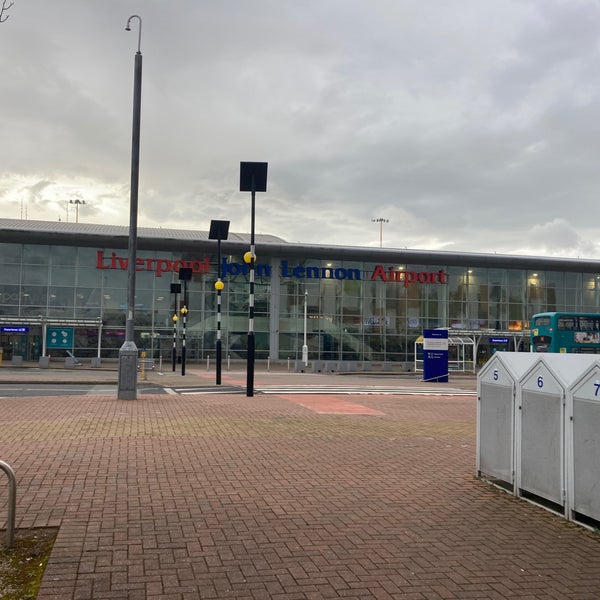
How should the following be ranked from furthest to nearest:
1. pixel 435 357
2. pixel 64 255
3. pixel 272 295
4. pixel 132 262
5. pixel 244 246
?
pixel 272 295 → pixel 244 246 → pixel 64 255 → pixel 435 357 → pixel 132 262

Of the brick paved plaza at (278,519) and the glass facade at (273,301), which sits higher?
the glass facade at (273,301)

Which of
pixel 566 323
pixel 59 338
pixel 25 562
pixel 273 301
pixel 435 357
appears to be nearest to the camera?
pixel 25 562

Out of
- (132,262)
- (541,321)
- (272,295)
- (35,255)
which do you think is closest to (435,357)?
(541,321)

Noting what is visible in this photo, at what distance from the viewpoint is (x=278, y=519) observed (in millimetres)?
5652

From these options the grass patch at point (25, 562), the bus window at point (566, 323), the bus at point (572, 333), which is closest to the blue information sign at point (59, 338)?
the bus at point (572, 333)

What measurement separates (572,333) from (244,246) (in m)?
24.6

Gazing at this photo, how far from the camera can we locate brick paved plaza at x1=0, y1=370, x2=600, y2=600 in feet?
13.9

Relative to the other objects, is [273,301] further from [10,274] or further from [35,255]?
[10,274]

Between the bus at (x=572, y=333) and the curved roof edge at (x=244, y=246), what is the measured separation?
18.1m

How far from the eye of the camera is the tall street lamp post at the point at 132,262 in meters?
15.3

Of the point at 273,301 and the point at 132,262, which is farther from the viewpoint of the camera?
the point at 273,301

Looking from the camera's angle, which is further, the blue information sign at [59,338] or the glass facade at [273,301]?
the glass facade at [273,301]

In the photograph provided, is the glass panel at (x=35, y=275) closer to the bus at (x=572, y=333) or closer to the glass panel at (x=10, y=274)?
the glass panel at (x=10, y=274)

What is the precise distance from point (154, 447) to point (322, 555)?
468 centimetres
